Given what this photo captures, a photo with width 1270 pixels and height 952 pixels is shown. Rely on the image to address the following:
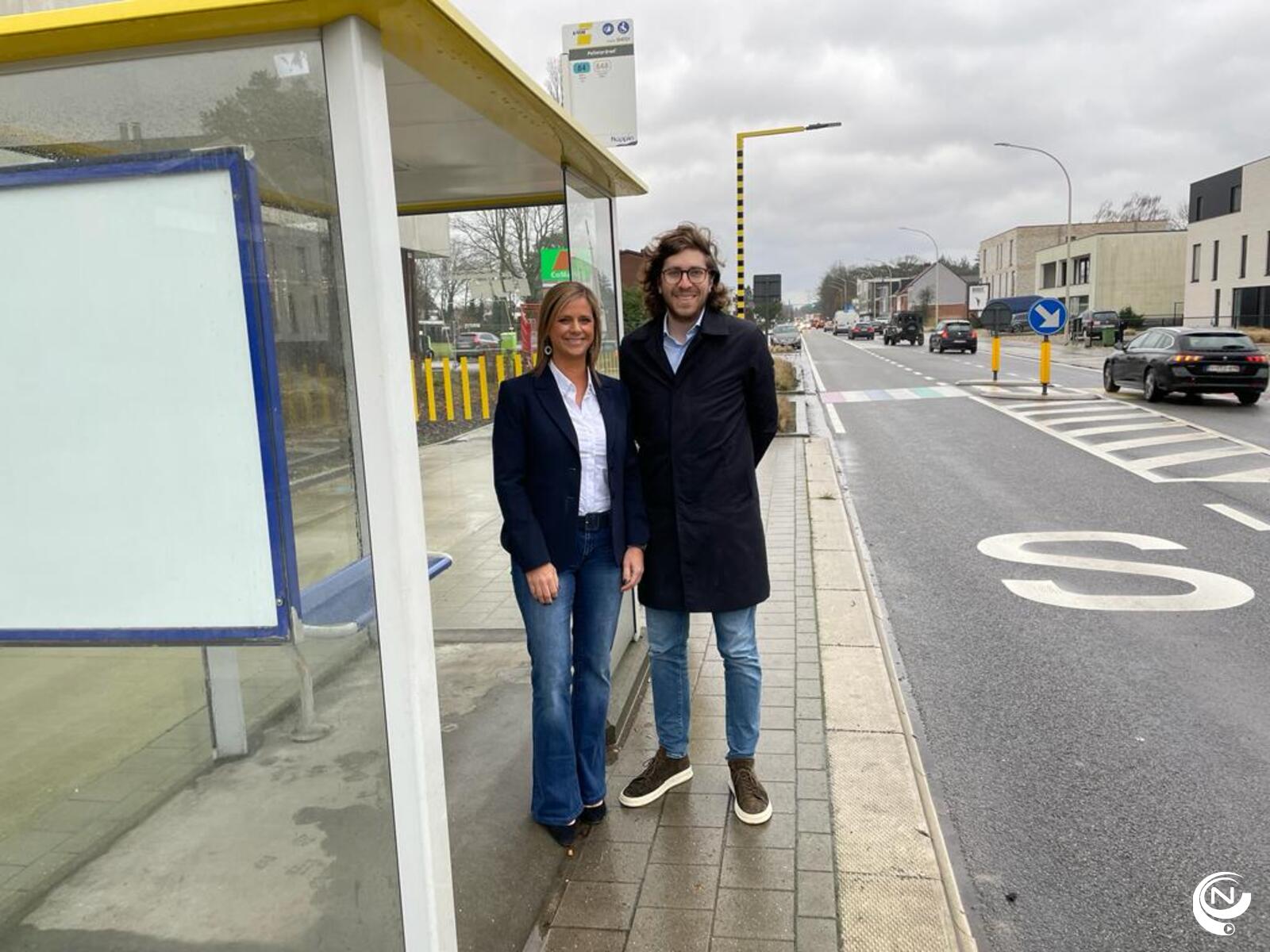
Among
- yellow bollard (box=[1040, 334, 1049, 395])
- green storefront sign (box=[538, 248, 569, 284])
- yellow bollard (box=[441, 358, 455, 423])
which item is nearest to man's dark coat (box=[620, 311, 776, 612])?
green storefront sign (box=[538, 248, 569, 284])

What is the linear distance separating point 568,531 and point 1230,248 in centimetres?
5641

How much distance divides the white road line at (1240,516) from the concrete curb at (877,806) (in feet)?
13.0

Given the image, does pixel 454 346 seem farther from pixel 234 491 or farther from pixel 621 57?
pixel 234 491

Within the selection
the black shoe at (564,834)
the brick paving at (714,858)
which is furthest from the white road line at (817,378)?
the black shoe at (564,834)

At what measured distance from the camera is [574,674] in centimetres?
329

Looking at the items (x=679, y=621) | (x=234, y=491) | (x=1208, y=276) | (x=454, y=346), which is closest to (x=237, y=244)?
(x=234, y=491)

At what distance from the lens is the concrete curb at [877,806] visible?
2711 mm

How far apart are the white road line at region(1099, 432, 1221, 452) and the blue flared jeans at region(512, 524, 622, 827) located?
10711 mm

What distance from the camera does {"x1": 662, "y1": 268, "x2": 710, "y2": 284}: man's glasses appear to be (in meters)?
3.10

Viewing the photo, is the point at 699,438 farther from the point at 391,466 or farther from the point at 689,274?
the point at 391,466

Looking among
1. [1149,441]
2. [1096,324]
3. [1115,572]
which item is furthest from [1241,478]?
[1096,324]

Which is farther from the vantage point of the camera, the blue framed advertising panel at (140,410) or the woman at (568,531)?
the woman at (568,531)

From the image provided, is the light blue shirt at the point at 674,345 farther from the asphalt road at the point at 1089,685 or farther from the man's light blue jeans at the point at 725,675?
the asphalt road at the point at 1089,685

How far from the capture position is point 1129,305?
2613 inches
